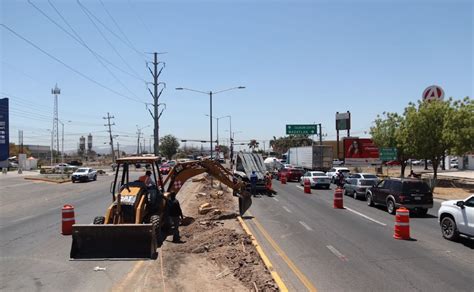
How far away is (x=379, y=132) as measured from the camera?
52750 mm

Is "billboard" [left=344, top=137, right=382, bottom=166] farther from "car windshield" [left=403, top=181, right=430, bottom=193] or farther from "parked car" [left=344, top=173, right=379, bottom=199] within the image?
"car windshield" [left=403, top=181, right=430, bottom=193]

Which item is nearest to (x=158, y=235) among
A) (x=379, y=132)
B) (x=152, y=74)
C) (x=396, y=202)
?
(x=396, y=202)

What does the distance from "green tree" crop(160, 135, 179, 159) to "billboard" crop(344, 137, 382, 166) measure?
79917 mm

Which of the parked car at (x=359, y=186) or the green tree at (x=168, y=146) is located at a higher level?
the green tree at (x=168, y=146)

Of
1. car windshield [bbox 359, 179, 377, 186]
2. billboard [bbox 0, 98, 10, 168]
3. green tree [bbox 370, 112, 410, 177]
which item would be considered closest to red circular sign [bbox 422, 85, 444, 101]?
green tree [bbox 370, 112, 410, 177]

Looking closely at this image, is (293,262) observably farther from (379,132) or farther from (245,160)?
(379,132)

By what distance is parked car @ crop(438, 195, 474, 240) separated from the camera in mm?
13701

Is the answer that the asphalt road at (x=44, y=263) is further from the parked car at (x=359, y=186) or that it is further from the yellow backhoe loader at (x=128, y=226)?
the parked car at (x=359, y=186)

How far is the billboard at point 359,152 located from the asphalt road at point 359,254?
42695 millimetres

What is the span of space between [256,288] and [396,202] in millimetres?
15063

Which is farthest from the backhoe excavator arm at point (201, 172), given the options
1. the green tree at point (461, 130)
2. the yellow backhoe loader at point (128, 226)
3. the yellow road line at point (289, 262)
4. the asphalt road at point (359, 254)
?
the green tree at point (461, 130)

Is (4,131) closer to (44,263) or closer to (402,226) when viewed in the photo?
(44,263)

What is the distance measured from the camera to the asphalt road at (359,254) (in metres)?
9.56

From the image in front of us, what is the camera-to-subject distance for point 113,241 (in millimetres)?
11055
